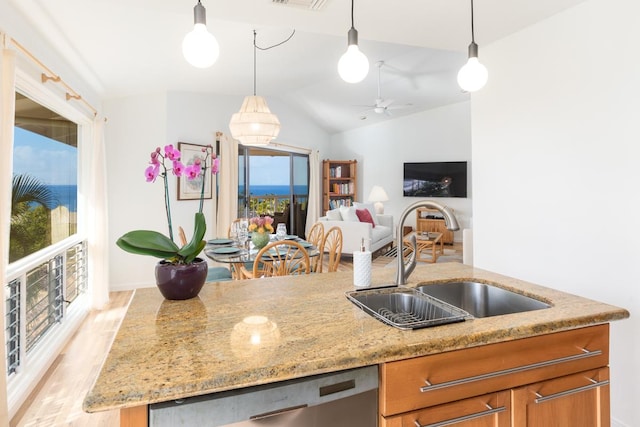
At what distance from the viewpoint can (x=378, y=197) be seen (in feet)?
25.7

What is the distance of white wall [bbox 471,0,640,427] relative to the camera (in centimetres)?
181

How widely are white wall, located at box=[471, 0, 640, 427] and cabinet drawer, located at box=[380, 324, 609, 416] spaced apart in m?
0.84

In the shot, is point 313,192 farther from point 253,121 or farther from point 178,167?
point 178,167

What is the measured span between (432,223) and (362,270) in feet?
21.0

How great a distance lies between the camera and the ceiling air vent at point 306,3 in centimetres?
195

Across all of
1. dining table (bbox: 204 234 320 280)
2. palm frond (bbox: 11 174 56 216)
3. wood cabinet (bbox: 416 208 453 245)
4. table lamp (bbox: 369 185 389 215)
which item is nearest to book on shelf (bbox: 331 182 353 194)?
table lamp (bbox: 369 185 389 215)

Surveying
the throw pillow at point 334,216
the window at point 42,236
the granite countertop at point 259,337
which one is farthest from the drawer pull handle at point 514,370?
the throw pillow at point 334,216

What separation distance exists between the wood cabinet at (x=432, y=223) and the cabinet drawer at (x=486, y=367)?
6.23 metres

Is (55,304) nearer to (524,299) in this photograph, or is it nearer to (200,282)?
(200,282)

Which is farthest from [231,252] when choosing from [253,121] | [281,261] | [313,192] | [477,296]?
[313,192]

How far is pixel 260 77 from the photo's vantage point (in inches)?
203

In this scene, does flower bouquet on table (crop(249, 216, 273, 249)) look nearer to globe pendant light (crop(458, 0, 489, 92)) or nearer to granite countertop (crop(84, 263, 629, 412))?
granite countertop (crop(84, 263, 629, 412))

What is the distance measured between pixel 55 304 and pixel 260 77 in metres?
3.64

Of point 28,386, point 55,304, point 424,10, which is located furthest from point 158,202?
point 424,10
